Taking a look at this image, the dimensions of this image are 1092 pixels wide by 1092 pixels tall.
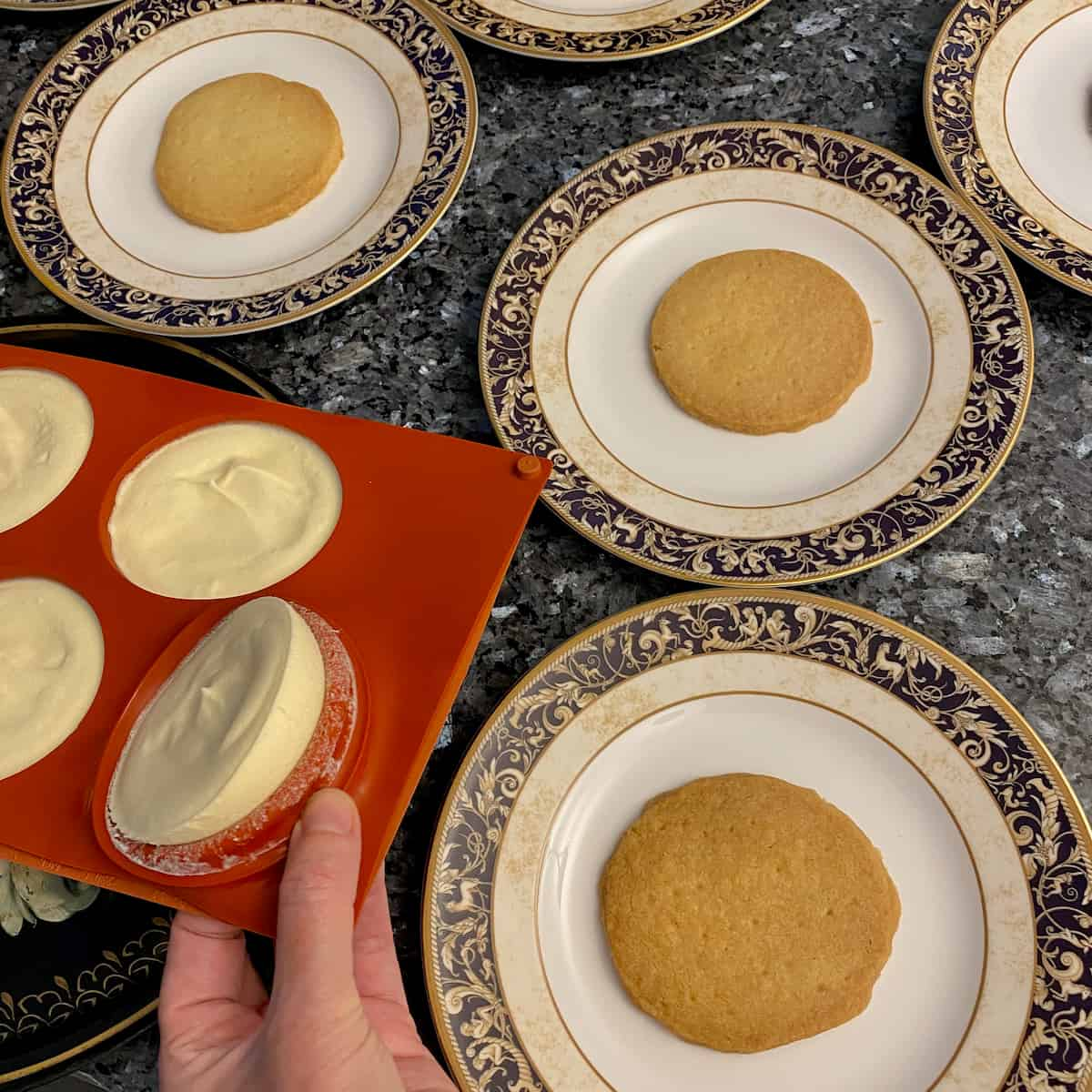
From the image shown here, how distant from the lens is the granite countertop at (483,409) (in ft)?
3.70

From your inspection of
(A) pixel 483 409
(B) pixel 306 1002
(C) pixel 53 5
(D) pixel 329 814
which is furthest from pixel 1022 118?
(C) pixel 53 5

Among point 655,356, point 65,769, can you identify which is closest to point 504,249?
point 655,356

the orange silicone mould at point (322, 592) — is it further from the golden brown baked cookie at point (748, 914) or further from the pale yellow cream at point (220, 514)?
the golden brown baked cookie at point (748, 914)

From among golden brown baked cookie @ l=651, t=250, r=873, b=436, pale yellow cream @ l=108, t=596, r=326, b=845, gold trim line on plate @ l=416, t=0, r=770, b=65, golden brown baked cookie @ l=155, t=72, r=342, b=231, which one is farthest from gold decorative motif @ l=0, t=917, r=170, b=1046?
gold trim line on plate @ l=416, t=0, r=770, b=65

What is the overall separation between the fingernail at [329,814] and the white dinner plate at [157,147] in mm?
719

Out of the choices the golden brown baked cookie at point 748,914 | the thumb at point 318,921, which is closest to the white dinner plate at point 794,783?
the golden brown baked cookie at point 748,914

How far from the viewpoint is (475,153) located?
1534 mm

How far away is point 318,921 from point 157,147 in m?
1.35

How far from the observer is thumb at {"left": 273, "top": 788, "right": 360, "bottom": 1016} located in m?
0.82

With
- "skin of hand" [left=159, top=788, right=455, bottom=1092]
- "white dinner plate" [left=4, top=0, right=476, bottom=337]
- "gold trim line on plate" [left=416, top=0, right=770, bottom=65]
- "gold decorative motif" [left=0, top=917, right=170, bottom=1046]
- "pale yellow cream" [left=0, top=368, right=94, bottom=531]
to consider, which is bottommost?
"gold decorative motif" [left=0, top=917, right=170, bottom=1046]

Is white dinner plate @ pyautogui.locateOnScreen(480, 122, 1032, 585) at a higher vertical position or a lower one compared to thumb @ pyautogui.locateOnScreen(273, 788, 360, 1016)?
higher

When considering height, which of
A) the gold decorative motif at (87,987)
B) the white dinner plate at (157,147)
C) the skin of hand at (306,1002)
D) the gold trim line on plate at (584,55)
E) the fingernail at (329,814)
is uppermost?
the gold trim line on plate at (584,55)

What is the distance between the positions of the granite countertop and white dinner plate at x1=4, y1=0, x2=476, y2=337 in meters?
0.10

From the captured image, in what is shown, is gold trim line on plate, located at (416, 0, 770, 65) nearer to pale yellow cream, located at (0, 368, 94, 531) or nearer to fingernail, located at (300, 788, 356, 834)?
pale yellow cream, located at (0, 368, 94, 531)
